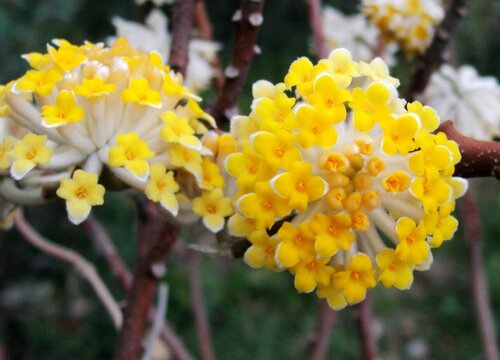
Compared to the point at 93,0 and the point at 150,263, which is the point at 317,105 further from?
the point at 93,0

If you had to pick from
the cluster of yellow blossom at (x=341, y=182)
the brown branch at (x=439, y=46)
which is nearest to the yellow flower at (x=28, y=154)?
the cluster of yellow blossom at (x=341, y=182)

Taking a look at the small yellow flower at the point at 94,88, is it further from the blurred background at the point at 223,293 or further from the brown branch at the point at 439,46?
the blurred background at the point at 223,293

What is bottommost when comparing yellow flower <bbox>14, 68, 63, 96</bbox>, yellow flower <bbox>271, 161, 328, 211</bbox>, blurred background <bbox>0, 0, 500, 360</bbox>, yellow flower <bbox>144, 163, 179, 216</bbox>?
blurred background <bbox>0, 0, 500, 360</bbox>

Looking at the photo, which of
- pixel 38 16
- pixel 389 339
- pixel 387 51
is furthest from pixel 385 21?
pixel 389 339

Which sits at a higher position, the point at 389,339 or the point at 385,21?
the point at 385,21

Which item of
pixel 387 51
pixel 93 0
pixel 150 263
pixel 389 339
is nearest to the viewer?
pixel 150 263

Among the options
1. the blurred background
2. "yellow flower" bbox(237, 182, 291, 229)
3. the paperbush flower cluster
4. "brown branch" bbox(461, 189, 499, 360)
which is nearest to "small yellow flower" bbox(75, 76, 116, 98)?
"yellow flower" bbox(237, 182, 291, 229)

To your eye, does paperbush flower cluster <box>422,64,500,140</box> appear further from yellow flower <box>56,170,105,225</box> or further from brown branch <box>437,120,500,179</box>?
yellow flower <box>56,170,105,225</box>

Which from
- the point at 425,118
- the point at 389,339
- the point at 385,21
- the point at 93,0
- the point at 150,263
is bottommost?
the point at 389,339
